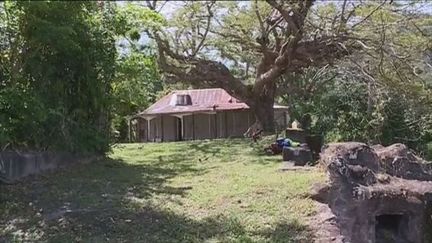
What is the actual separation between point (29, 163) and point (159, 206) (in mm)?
2710

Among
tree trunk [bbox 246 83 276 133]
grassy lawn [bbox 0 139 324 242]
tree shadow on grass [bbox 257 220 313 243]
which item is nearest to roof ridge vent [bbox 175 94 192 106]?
tree trunk [bbox 246 83 276 133]

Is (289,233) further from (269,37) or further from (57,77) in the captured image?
(269,37)

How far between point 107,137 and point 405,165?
6.24 m

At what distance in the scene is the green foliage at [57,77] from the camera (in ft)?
23.6

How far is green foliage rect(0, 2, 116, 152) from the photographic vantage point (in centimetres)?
720

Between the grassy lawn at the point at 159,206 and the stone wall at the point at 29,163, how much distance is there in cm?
23

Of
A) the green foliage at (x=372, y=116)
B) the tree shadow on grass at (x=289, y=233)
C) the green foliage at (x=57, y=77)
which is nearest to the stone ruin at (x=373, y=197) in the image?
the tree shadow on grass at (x=289, y=233)

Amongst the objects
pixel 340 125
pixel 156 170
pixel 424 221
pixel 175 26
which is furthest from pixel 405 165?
pixel 175 26

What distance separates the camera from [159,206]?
702 cm

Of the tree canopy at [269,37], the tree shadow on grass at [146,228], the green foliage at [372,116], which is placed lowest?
the tree shadow on grass at [146,228]

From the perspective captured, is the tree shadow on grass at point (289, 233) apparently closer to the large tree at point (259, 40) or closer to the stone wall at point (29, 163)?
the stone wall at point (29, 163)

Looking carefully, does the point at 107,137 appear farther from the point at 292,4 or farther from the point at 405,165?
the point at 405,165

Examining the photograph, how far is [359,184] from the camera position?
23.8 ft

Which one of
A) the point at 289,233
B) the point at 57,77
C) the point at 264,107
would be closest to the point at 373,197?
the point at 289,233
